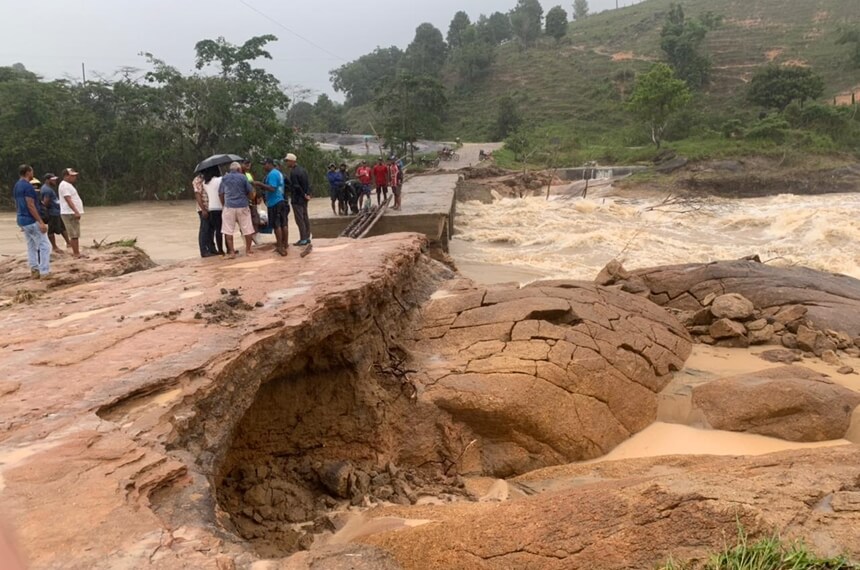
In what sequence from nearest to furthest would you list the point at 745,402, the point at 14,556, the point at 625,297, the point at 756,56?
the point at 14,556 → the point at 745,402 → the point at 625,297 → the point at 756,56

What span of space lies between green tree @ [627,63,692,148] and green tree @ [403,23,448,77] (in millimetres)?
29304

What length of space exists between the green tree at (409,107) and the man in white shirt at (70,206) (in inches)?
1026

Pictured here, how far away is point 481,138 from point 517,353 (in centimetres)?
4355

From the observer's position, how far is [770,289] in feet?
27.0

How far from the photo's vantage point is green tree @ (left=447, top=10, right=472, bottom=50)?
6812 cm

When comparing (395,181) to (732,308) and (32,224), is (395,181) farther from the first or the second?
(732,308)

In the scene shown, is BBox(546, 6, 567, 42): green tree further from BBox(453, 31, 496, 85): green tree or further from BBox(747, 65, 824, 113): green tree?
BBox(747, 65, 824, 113): green tree

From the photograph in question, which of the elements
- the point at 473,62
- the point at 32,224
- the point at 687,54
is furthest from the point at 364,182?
the point at 473,62

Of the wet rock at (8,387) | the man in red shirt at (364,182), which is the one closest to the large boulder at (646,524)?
the wet rock at (8,387)

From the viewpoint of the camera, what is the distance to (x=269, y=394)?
4.90 m

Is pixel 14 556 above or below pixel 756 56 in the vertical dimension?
below

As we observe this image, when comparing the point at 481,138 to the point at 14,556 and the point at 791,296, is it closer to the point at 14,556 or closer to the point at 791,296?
the point at 791,296

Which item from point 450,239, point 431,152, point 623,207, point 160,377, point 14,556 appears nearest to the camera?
point 14,556

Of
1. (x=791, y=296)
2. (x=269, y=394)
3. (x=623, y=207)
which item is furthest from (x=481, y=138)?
(x=269, y=394)
